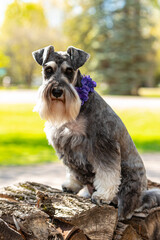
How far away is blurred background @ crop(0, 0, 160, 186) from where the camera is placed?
9408 millimetres

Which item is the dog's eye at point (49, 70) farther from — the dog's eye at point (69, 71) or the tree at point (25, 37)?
the tree at point (25, 37)

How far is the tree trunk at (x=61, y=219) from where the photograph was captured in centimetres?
276

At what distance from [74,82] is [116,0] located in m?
28.5

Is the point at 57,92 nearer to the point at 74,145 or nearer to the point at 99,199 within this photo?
the point at 74,145

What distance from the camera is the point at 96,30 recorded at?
29.9 meters

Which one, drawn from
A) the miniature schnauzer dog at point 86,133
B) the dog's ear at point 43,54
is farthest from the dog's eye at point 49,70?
the dog's ear at point 43,54

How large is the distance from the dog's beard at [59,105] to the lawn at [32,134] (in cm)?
555

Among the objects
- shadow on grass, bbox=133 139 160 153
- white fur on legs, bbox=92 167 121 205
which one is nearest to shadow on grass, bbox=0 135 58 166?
shadow on grass, bbox=133 139 160 153

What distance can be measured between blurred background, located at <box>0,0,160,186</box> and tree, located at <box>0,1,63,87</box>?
0.40 ft

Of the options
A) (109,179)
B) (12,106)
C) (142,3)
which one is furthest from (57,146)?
(142,3)

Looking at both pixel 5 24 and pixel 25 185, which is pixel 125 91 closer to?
pixel 5 24

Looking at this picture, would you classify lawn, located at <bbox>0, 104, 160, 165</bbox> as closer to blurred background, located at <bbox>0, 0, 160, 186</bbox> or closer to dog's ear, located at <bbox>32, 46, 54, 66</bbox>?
blurred background, located at <bbox>0, 0, 160, 186</bbox>

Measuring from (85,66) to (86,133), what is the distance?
1015 cm

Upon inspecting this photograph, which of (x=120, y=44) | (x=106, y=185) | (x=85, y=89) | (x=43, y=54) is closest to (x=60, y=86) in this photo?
(x=85, y=89)
